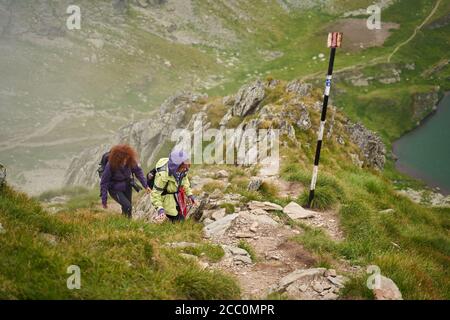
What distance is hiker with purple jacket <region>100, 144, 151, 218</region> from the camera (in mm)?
13953

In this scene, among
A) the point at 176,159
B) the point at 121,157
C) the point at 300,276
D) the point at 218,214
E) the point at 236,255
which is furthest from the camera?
the point at 218,214

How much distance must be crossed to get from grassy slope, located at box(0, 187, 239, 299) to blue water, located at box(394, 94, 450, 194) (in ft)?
197

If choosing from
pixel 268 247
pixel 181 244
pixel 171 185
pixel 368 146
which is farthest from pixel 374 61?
pixel 181 244

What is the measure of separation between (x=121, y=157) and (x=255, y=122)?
1501 cm

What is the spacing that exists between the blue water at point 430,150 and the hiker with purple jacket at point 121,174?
56768 millimetres

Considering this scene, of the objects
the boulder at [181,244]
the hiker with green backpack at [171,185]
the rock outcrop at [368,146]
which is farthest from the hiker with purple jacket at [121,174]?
the rock outcrop at [368,146]

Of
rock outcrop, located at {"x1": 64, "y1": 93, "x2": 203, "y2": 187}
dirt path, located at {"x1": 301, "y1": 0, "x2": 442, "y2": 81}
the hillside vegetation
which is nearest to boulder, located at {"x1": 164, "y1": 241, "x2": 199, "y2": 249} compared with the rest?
the hillside vegetation

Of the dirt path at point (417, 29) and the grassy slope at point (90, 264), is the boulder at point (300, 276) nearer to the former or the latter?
the grassy slope at point (90, 264)

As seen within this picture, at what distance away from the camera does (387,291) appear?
894cm

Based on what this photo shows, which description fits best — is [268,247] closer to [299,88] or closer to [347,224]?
[347,224]

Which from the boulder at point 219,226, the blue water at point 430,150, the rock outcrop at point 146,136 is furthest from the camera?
the blue water at point 430,150

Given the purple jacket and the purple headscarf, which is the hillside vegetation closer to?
the purple jacket

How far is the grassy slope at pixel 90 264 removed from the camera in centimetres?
769
